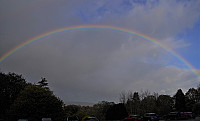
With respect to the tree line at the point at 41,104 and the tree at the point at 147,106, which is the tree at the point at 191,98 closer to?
the tree line at the point at 41,104

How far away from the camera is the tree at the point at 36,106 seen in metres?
42.8

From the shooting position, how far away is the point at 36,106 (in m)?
43.5

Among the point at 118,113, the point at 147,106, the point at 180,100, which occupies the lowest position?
the point at 118,113

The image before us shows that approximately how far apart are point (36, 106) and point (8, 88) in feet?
62.4

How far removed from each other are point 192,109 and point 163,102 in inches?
769

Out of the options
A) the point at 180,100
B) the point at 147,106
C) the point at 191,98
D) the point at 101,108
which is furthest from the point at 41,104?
the point at 191,98

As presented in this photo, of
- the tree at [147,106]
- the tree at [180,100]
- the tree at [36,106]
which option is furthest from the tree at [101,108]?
the tree at [180,100]

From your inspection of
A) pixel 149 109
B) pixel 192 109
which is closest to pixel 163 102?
pixel 149 109

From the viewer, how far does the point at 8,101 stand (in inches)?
2228

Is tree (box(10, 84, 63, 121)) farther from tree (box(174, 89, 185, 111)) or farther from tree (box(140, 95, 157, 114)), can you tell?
tree (box(174, 89, 185, 111))

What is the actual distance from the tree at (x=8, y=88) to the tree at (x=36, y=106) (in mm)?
→ 11497

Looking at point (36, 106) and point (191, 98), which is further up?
point (191, 98)

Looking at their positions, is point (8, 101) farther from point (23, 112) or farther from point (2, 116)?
point (23, 112)

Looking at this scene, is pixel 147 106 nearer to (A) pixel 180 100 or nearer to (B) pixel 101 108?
(B) pixel 101 108
